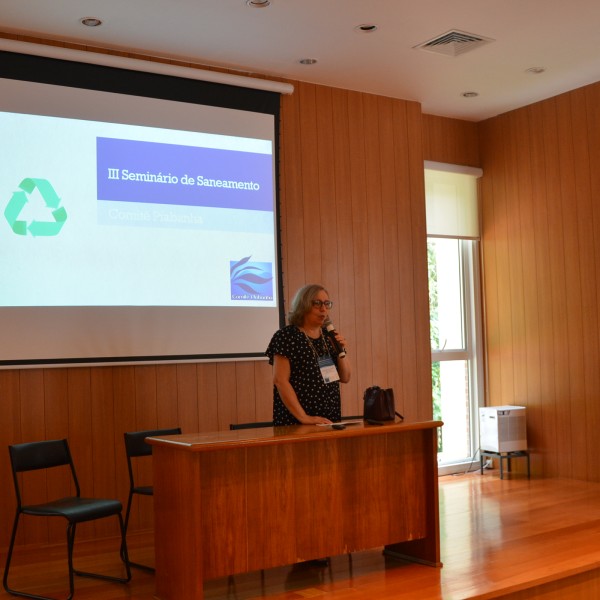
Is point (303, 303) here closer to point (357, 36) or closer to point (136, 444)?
point (136, 444)

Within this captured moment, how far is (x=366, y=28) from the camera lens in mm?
5188

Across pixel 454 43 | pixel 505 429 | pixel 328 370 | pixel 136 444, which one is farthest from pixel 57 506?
pixel 505 429

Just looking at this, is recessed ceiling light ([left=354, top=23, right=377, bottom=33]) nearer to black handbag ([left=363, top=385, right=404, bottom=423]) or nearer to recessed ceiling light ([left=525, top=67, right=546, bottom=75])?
recessed ceiling light ([left=525, top=67, right=546, bottom=75])

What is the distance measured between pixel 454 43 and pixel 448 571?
349cm

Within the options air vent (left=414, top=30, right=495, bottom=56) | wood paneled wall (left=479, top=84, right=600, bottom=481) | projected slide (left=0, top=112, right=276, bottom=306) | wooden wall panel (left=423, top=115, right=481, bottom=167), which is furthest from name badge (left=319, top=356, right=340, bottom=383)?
wooden wall panel (left=423, top=115, right=481, bottom=167)

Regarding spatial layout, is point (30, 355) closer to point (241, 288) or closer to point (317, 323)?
point (241, 288)

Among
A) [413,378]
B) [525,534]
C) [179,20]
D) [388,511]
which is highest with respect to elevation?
[179,20]

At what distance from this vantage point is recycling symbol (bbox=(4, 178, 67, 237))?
4.94 meters

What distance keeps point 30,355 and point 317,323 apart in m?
1.88

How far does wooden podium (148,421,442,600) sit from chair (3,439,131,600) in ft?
1.16

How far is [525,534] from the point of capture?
4855 mm

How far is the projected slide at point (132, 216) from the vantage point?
4.99 m

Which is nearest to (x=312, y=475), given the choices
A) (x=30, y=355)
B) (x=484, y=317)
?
(x=30, y=355)

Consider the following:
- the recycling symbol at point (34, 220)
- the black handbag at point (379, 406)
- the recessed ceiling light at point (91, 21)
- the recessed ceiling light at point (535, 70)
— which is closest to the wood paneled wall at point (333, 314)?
the recycling symbol at point (34, 220)
